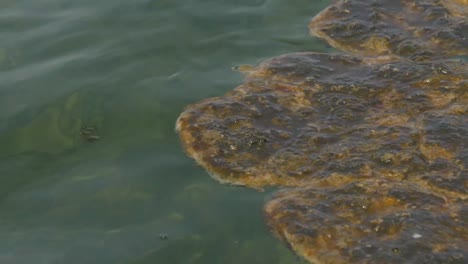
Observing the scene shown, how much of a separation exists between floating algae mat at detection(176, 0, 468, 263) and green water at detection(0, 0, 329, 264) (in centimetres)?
21

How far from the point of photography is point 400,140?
504cm

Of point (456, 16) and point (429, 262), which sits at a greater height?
point (456, 16)

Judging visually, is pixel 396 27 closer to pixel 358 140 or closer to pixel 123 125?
A: pixel 358 140

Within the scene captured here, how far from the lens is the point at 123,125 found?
18.0 ft

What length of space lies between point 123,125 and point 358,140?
2.05 m

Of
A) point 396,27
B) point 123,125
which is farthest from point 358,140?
point 396,27

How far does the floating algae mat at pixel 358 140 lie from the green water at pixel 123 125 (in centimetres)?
21

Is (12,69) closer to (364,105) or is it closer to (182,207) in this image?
(182,207)

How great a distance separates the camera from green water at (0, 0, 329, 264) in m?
4.32

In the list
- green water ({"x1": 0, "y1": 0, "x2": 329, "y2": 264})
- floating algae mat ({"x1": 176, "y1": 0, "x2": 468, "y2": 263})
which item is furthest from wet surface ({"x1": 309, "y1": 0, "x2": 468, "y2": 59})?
green water ({"x1": 0, "y1": 0, "x2": 329, "y2": 264})

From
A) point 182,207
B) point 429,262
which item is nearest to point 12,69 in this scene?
point 182,207

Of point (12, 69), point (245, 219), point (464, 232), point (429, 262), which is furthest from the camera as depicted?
point (12, 69)

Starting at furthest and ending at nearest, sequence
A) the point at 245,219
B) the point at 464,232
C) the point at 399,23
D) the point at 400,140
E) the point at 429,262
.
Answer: the point at 399,23, the point at 400,140, the point at 245,219, the point at 464,232, the point at 429,262

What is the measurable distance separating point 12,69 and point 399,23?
13.5 ft
